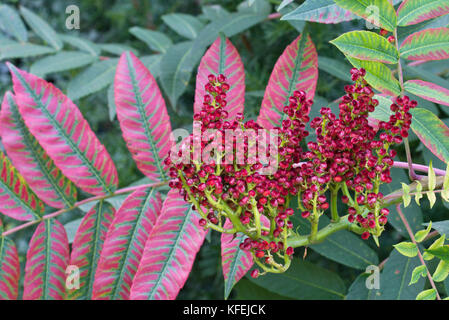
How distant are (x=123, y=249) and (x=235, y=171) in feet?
0.87

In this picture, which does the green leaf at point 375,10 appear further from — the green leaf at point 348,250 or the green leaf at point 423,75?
the green leaf at point 348,250

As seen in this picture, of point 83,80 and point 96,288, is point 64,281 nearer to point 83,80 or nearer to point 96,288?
point 96,288

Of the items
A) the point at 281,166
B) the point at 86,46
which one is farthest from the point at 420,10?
the point at 86,46

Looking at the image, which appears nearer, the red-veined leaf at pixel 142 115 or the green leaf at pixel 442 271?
the green leaf at pixel 442 271

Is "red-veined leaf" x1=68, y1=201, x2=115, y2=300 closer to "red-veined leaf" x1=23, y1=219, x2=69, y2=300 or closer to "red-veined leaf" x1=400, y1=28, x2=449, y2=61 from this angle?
"red-veined leaf" x1=23, y1=219, x2=69, y2=300

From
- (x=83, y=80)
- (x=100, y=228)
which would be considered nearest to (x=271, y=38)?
(x=83, y=80)

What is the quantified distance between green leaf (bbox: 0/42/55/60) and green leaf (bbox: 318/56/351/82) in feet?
2.09

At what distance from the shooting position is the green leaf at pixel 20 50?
3.58 feet

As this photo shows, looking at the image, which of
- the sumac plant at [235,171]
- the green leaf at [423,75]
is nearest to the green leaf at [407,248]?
the sumac plant at [235,171]

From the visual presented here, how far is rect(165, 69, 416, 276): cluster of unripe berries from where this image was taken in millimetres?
516

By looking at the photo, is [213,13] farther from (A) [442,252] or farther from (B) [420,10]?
(A) [442,252]

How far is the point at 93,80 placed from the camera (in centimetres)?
106

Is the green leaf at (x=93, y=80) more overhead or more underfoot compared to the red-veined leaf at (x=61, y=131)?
more overhead


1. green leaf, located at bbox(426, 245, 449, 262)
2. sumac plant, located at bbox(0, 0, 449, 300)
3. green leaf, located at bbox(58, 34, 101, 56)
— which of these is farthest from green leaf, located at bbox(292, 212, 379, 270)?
green leaf, located at bbox(58, 34, 101, 56)
